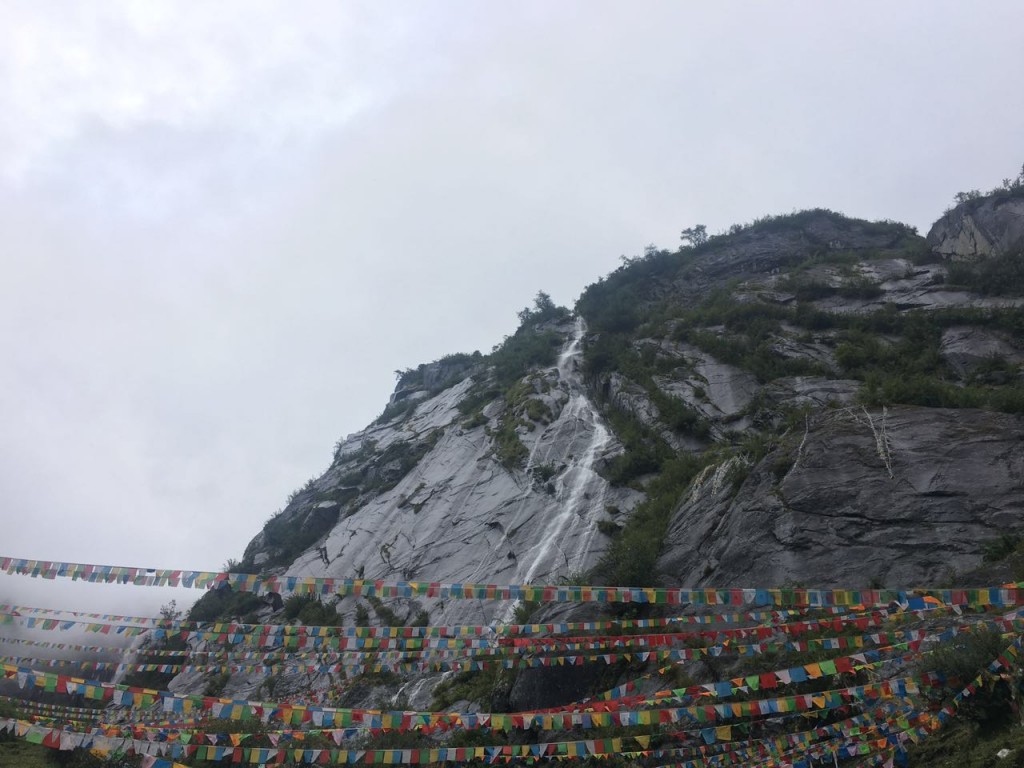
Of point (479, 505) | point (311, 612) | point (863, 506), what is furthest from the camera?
point (479, 505)

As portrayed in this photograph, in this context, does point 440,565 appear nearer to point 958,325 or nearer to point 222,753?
point 222,753

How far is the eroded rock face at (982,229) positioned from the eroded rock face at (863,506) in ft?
67.7

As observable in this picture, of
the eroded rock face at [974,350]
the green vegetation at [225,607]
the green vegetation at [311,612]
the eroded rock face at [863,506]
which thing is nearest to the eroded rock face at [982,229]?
the eroded rock face at [974,350]

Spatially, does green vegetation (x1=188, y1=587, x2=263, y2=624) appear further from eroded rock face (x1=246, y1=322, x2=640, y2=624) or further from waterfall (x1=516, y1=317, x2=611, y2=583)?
waterfall (x1=516, y1=317, x2=611, y2=583)

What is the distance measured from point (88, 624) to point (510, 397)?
29591 mm

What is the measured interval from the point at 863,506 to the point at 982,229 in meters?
28.2

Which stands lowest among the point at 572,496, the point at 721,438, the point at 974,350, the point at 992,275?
the point at 974,350

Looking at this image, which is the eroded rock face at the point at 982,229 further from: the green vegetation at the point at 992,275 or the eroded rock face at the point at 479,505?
the eroded rock face at the point at 479,505

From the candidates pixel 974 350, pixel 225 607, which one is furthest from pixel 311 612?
pixel 974 350

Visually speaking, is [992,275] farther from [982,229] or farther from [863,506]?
[863,506]

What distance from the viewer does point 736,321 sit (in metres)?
36.6

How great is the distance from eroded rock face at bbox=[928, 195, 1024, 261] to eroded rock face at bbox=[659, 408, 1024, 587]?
20647mm

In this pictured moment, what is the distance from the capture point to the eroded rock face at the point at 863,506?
1531cm

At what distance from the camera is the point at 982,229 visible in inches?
1442
